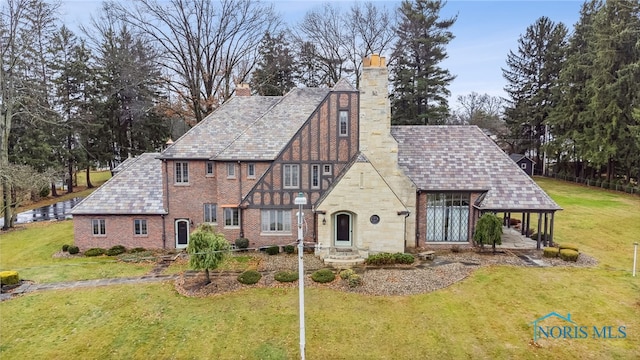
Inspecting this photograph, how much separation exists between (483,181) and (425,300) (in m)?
10.4

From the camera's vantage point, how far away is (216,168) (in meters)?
22.9

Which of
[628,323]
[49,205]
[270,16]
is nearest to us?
[628,323]

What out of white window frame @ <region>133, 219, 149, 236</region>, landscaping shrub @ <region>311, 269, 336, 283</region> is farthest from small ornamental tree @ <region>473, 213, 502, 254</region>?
white window frame @ <region>133, 219, 149, 236</region>

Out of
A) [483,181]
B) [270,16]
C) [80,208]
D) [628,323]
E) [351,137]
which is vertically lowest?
[628,323]

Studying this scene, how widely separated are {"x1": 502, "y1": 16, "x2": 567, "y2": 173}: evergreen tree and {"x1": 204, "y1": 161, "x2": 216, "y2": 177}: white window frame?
47.5 metres

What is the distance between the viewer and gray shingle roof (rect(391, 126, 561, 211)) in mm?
22109

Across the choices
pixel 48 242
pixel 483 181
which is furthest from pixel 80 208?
pixel 483 181

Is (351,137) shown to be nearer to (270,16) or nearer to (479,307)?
(479,307)

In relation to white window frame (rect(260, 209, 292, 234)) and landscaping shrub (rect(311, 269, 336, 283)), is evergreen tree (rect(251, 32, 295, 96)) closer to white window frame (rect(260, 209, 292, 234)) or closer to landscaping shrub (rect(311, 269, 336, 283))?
white window frame (rect(260, 209, 292, 234))

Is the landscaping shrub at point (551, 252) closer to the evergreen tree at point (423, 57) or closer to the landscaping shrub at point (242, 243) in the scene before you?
the landscaping shrub at point (242, 243)

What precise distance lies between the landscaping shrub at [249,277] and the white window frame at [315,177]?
21.7 ft

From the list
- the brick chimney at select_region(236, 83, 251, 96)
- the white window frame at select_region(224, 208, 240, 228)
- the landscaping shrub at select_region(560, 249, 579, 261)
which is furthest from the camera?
the brick chimney at select_region(236, 83, 251, 96)

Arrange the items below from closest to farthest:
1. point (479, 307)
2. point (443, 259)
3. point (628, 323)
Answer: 1. point (628, 323)
2. point (479, 307)
3. point (443, 259)

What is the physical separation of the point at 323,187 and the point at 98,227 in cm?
1439
